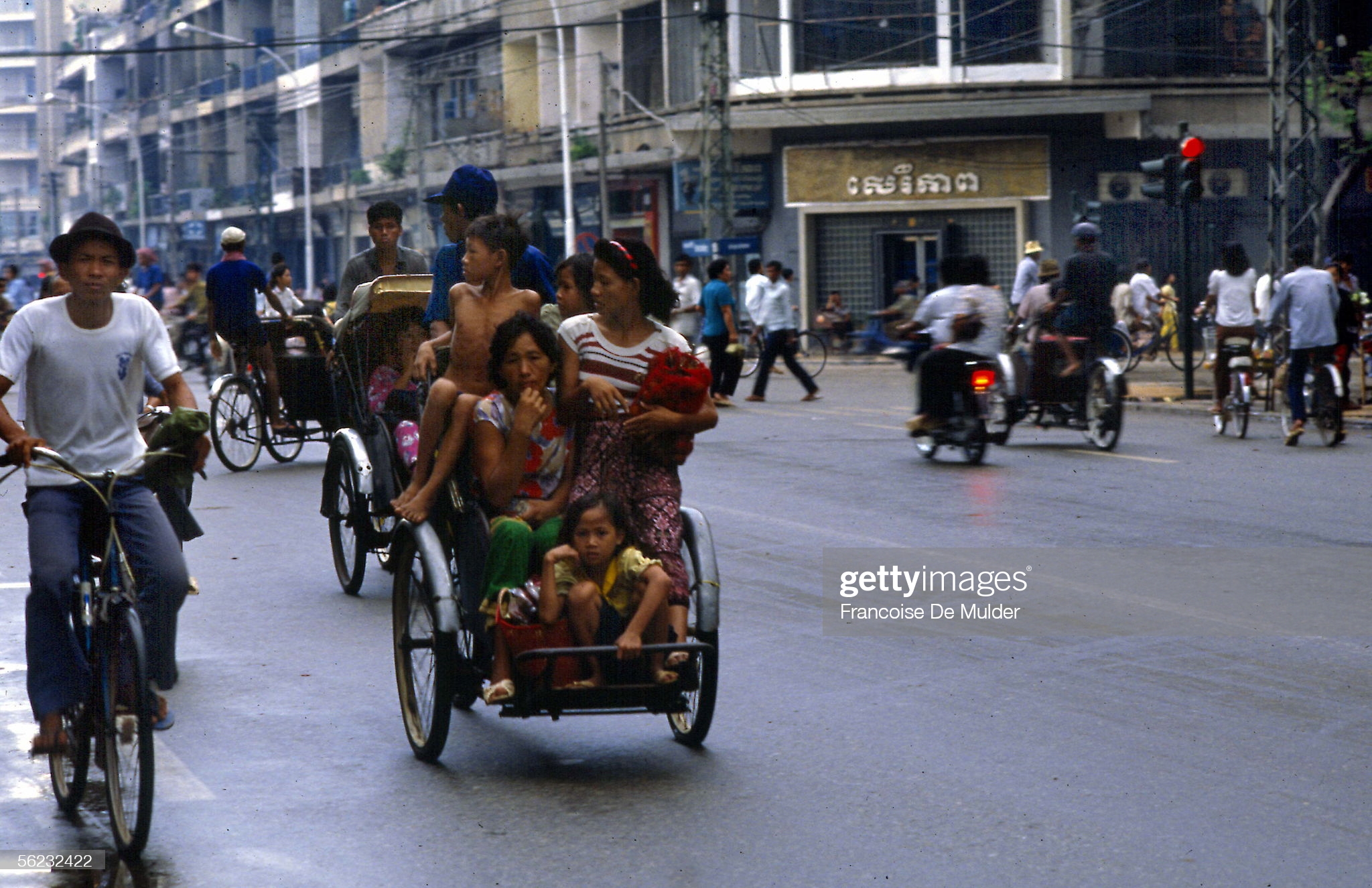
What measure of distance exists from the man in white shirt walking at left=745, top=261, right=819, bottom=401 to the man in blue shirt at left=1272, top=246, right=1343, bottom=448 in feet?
21.8

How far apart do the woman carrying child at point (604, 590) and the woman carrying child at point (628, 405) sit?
0.08m

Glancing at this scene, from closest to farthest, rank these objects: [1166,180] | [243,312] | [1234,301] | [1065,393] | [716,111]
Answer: [243,312]
[1065,393]
[1234,301]
[1166,180]
[716,111]

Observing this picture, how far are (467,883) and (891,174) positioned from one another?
31881 mm

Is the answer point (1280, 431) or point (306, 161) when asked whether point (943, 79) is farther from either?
Answer: point (306, 161)

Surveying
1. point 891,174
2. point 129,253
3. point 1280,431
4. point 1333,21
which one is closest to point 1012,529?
point 129,253

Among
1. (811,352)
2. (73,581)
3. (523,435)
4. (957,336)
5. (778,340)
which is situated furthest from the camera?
(811,352)

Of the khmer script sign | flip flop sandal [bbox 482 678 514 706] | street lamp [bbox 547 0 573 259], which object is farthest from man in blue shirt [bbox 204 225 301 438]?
street lamp [bbox 547 0 573 259]

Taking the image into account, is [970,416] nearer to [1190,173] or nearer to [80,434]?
[1190,173]

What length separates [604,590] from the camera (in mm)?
5395

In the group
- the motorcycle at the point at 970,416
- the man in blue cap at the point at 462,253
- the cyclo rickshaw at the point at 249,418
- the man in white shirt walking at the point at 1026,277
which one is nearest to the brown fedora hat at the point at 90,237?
the man in blue cap at the point at 462,253

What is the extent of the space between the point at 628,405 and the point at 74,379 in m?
1.67

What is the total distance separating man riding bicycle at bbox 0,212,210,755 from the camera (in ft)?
16.0

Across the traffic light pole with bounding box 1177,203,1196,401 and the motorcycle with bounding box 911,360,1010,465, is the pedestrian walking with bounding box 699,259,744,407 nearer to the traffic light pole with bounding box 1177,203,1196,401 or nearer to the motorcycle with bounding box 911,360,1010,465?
the traffic light pole with bounding box 1177,203,1196,401

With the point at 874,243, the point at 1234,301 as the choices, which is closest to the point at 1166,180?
the point at 1234,301
